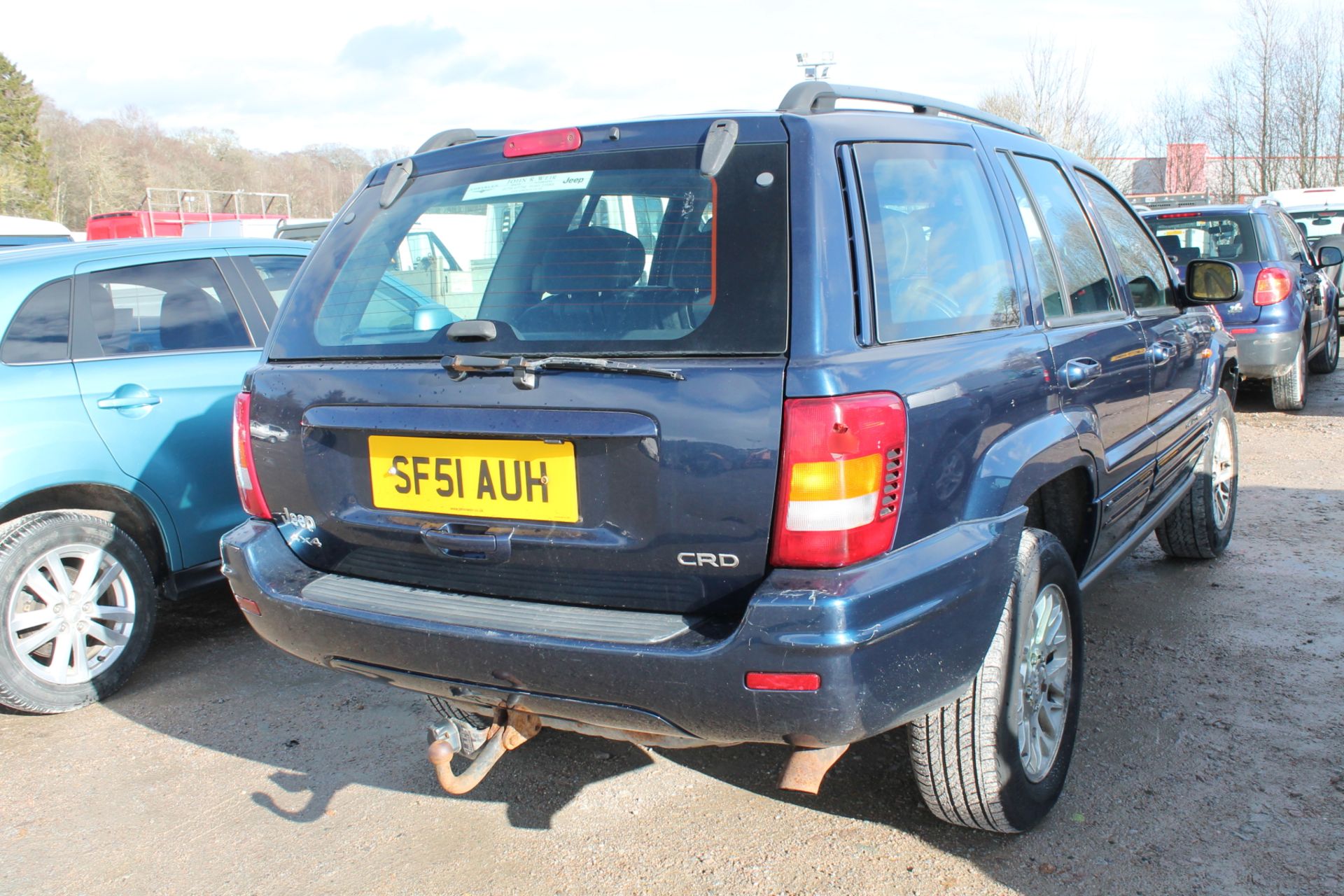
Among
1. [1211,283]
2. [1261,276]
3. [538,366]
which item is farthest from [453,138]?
[1261,276]

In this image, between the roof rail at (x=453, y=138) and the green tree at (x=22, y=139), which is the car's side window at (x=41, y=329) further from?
the green tree at (x=22, y=139)

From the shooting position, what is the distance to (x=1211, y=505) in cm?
464

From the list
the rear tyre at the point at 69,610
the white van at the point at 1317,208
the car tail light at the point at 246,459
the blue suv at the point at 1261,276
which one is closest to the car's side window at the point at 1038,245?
the car tail light at the point at 246,459

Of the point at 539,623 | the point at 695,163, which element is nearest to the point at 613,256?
the point at 695,163

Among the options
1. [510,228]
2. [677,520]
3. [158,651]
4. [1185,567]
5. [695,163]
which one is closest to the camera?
[677,520]

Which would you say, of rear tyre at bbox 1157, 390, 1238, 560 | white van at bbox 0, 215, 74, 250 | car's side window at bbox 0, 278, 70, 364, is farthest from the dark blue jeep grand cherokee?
white van at bbox 0, 215, 74, 250

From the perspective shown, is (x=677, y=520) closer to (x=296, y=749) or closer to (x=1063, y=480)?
(x=1063, y=480)

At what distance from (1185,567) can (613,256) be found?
12.0 ft

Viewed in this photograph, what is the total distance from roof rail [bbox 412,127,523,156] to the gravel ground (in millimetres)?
1833

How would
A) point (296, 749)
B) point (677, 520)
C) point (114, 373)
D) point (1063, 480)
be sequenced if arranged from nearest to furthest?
point (677, 520)
point (1063, 480)
point (296, 749)
point (114, 373)

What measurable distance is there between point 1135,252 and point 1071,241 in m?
0.78

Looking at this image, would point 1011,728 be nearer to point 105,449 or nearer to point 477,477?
point 477,477

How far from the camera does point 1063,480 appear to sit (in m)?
2.88

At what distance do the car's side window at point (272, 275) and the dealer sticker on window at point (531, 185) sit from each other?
214 centimetres
